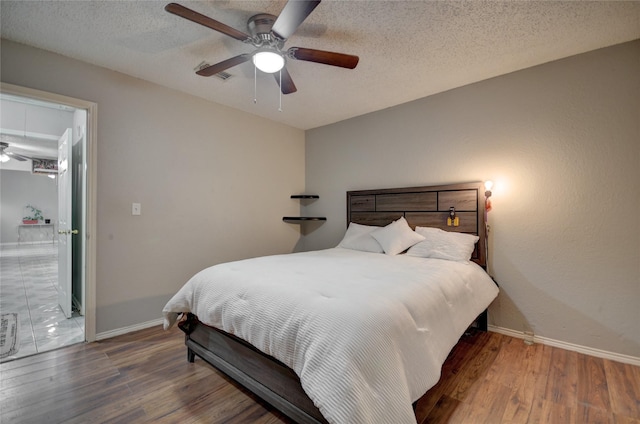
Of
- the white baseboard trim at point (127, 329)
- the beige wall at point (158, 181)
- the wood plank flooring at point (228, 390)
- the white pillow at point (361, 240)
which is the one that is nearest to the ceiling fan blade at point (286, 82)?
the beige wall at point (158, 181)

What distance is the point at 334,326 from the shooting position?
123 cm

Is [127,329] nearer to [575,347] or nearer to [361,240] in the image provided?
[361,240]

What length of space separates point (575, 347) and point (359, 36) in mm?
3088

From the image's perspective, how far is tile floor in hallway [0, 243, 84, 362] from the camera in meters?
2.45

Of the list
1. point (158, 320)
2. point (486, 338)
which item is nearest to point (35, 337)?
point (158, 320)

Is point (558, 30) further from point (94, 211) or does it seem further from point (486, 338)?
point (94, 211)

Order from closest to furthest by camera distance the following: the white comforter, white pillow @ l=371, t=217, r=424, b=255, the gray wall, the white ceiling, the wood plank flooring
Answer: the white comforter
the wood plank flooring
the white ceiling
white pillow @ l=371, t=217, r=424, b=255
the gray wall

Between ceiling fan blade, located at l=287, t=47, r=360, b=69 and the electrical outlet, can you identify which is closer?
ceiling fan blade, located at l=287, t=47, r=360, b=69

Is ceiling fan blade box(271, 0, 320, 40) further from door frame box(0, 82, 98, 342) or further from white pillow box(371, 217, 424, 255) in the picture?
white pillow box(371, 217, 424, 255)

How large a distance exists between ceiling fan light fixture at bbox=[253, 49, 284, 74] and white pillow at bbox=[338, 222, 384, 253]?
2031 mm

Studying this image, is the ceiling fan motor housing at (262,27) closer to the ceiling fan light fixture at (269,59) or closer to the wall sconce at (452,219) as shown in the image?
the ceiling fan light fixture at (269,59)

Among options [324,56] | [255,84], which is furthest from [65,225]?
[324,56]

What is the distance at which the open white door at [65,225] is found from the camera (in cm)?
290

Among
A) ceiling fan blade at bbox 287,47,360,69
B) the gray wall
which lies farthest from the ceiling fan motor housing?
the gray wall
